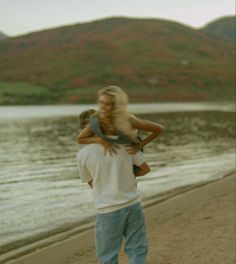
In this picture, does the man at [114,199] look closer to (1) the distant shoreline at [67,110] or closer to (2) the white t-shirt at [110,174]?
(2) the white t-shirt at [110,174]

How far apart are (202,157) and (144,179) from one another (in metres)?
6.90

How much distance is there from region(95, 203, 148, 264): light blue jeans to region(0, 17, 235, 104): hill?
8584 centimetres

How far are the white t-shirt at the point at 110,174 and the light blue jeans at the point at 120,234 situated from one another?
70mm

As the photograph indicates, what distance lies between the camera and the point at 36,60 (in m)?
129

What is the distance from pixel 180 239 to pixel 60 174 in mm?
8925

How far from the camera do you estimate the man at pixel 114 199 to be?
4.10 metres

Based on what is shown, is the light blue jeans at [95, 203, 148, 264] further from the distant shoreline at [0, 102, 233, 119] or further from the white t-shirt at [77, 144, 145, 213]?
the distant shoreline at [0, 102, 233, 119]

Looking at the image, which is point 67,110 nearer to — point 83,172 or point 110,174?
point 83,172

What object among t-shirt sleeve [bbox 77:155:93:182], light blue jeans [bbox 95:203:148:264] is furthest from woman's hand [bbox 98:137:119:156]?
light blue jeans [bbox 95:203:148:264]

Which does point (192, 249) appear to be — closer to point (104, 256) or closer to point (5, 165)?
point (104, 256)

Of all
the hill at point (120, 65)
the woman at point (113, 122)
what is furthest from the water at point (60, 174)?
the hill at point (120, 65)

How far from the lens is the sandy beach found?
714cm

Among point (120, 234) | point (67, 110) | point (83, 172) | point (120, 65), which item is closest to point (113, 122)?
point (83, 172)

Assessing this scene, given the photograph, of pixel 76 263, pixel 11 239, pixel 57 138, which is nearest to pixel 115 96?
pixel 76 263
